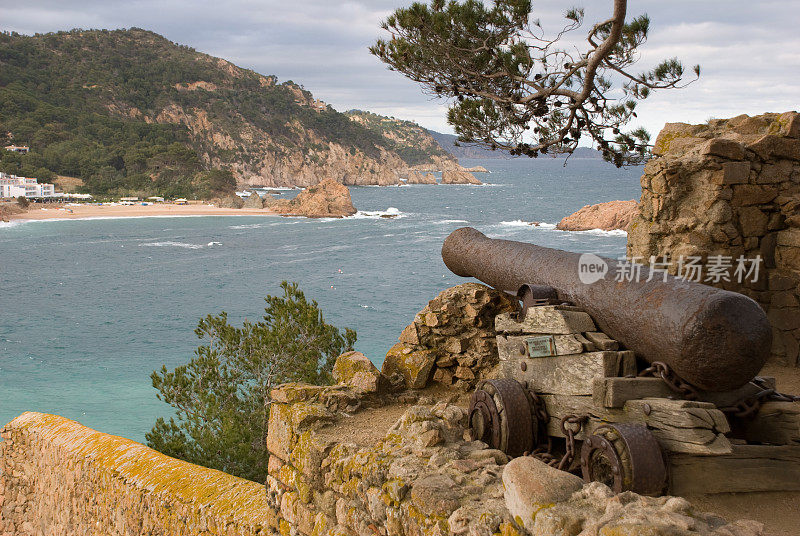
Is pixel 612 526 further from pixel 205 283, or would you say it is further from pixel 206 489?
pixel 205 283

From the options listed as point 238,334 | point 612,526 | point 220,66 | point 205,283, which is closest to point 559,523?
point 612,526

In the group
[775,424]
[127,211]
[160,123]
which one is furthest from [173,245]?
[160,123]

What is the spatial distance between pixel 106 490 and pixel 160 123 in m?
103

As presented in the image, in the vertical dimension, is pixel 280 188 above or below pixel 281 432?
above

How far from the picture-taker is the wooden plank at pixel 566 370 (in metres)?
3.63

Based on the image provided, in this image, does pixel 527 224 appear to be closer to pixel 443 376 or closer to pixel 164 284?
pixel 164 284

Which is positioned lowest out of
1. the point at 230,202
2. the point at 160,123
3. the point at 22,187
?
the point at 230,202

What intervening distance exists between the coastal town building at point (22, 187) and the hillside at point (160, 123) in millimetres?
2138

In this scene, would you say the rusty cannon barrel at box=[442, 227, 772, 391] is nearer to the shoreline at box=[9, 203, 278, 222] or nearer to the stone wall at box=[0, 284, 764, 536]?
the stone wall at box=[0, 284, 764, 536]

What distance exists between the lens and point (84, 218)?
213ft

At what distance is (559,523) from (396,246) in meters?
47.1

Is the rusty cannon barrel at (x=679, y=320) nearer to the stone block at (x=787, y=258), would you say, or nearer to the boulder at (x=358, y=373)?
the boulder at (x=358, y=373)

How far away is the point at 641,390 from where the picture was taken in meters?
3.50

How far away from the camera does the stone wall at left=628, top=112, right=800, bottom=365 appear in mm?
6602
